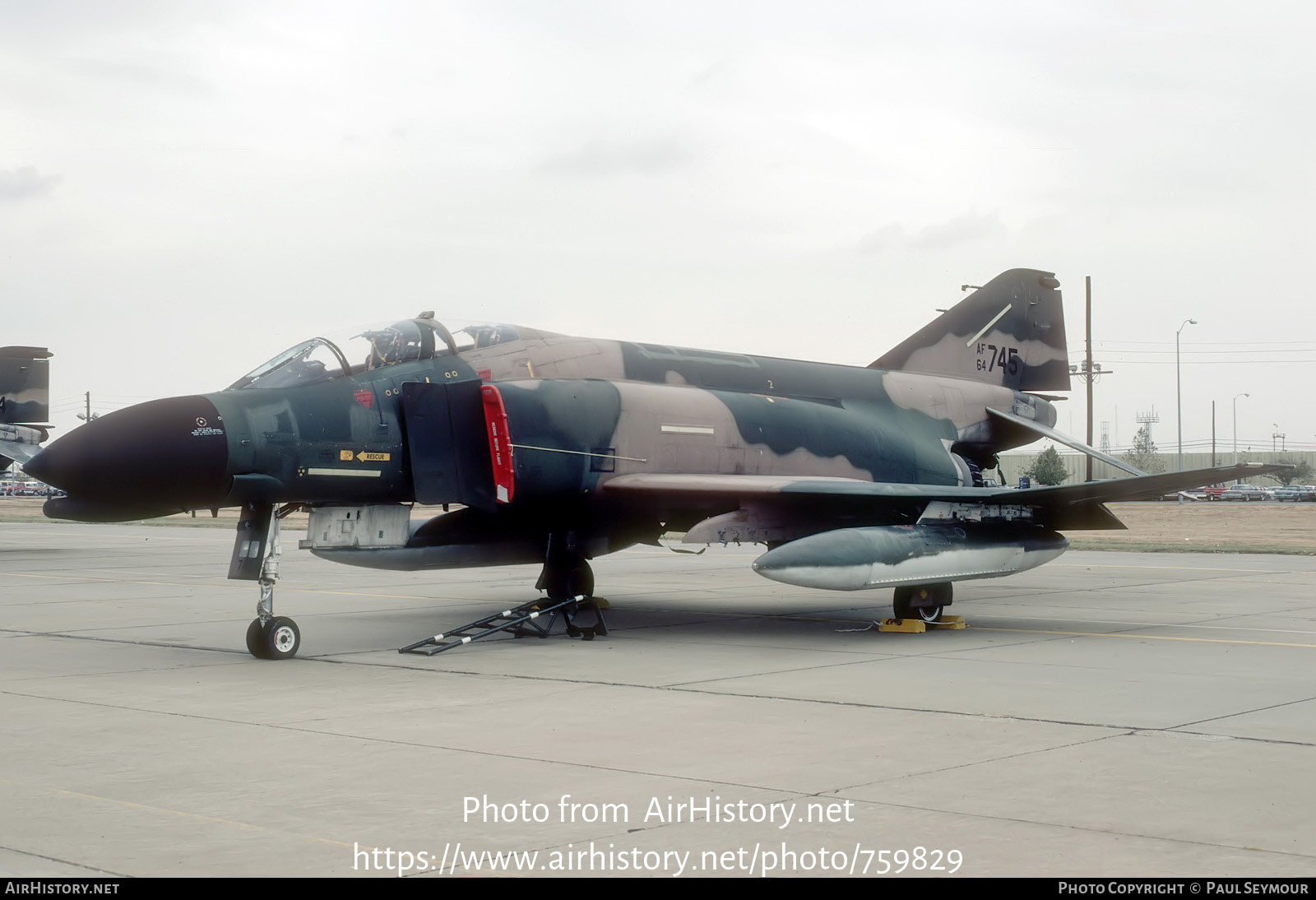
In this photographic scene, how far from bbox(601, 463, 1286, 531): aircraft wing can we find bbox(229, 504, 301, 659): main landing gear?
321 cm

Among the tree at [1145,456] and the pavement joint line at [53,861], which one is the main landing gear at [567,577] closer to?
the pavement joint line at [53,861]

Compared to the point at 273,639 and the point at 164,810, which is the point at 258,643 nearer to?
the point at 273,639

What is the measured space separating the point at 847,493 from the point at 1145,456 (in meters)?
117

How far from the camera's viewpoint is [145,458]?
9.32m

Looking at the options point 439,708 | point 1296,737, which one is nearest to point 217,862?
point 439,708

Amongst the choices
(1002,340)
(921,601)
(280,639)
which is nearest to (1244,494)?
(1002,340)

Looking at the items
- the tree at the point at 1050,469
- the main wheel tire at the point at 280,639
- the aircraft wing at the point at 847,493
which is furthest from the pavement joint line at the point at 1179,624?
the tree at the point at 1050,469

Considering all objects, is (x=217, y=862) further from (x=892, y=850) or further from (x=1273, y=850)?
(x=1273, y=850)

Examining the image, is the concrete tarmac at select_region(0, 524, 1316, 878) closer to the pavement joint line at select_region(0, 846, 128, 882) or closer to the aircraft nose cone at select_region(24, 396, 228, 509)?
the pavement joint line at select_region(0, 846, 128, 882)

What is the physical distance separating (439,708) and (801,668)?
2.98 meters

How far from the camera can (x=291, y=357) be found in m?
10.7

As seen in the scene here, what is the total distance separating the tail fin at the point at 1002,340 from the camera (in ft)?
53.8

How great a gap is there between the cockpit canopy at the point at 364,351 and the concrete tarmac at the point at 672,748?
90.5 inches

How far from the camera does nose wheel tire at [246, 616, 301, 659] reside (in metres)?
10.2
